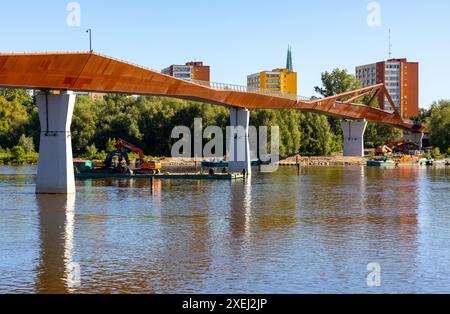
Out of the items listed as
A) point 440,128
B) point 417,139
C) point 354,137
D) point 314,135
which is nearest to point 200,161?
point 314,135

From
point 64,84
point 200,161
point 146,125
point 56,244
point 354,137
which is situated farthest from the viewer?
point 354,137

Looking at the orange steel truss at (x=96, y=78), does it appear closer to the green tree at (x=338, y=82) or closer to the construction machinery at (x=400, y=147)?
the construction machinery at (x=400, y=147)

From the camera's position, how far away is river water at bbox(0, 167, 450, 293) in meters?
30.3

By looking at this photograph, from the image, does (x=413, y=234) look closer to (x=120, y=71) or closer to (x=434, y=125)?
(x=120, y=71)

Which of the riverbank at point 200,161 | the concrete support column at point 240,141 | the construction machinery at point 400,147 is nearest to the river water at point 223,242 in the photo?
the concrete support column at point 240,141

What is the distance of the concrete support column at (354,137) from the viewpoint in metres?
150

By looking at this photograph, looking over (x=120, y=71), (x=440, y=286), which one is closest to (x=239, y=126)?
(x=120, y=71)

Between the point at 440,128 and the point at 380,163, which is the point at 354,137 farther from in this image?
the point at 380,163

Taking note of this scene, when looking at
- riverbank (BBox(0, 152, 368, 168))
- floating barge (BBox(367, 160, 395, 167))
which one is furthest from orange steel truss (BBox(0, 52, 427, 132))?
floating barge (BBox(367, 160, 395, 167))

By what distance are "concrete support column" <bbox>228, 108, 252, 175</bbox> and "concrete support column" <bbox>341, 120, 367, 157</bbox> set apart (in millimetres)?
56093

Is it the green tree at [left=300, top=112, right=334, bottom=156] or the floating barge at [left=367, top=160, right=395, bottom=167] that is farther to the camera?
the green tree at [left=300, top=112, right=334, bottom=156]

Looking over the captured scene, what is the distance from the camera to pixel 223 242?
39.8m

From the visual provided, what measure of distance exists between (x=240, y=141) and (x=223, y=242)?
58.8m

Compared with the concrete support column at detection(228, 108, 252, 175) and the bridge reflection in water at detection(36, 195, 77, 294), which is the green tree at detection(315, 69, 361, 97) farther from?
the bridge reflection in water at detection(36, 195, 77, 294)
